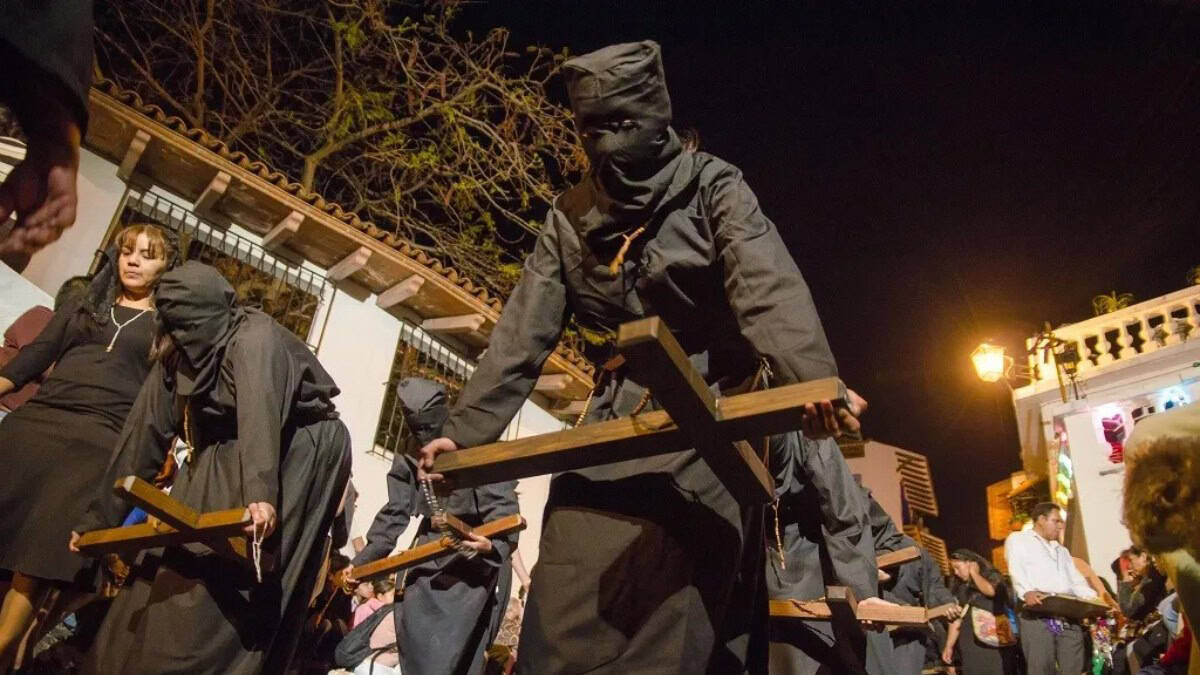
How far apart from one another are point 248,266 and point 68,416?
6755mm

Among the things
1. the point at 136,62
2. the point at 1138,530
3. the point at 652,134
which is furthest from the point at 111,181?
the point at 1138,530

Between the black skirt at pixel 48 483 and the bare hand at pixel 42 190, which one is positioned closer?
the bare hand at pixel 42 190

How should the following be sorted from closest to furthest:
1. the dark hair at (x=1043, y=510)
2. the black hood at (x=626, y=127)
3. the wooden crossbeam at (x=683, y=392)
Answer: the wooden crossbeam at (x=683, y=392) → the black hood at (x=626, y=127) → the dark hair at (x=1043, y=510)

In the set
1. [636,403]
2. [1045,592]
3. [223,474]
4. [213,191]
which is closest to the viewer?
[636,403]

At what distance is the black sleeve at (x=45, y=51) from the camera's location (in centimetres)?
120

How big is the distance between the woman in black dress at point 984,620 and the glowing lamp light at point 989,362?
10.3 metres

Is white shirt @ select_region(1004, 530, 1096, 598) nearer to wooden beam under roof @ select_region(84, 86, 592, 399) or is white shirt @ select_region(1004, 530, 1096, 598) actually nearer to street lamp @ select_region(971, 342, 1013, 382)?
wooden beam under roof @ select_region(84, 86, 592, 399)

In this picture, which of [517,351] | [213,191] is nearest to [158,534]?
[517,351]

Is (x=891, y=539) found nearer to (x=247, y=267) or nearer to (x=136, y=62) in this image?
(x=247, y=267)

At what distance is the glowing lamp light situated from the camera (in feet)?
65.0

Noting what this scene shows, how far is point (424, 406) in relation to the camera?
21.5ft

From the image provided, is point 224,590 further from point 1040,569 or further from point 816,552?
point 1040,569

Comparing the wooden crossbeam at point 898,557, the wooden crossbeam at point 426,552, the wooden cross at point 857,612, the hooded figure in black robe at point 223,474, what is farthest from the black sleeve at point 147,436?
the wooden crossbeam at point 898,557

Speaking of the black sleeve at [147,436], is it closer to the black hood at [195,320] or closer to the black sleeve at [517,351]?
the black hood at [195,320]
